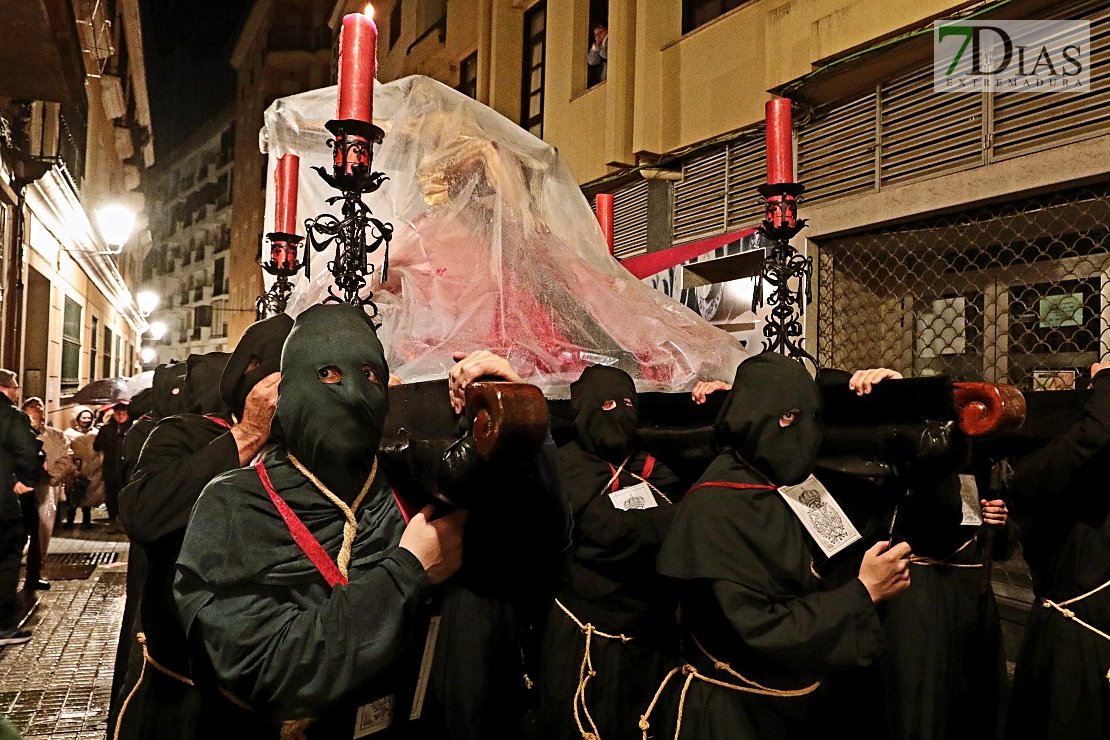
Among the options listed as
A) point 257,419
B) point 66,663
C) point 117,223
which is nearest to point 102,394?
point 117,223

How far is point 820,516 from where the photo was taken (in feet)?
8.44

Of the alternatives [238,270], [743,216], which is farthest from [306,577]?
[238,270]

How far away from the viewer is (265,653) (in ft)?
5.25

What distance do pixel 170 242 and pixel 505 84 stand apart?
57110mm

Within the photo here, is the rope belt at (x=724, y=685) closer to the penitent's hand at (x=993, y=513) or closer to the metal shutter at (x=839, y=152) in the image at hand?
the penitent's hand at (x=993, y=513)

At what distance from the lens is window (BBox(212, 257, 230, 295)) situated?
5441 cm

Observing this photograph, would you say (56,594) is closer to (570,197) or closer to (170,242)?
(570,197)

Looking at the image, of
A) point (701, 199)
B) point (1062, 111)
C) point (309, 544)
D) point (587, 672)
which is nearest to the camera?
point (309, 544)

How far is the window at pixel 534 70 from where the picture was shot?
39.2 feet

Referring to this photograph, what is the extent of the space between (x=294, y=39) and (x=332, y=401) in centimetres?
3870

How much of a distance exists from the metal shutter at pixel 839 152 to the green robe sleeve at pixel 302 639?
21.1 ft

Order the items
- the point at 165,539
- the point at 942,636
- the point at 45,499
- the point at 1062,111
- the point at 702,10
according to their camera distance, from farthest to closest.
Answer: the point at 702,10 < the point at 45,499 < the point at 1062,111 < the point at 942,636 < the point at 165,539

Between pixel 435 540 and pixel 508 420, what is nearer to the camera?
pixel 508 420

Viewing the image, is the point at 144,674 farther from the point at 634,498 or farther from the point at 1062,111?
the point at 1062,111
